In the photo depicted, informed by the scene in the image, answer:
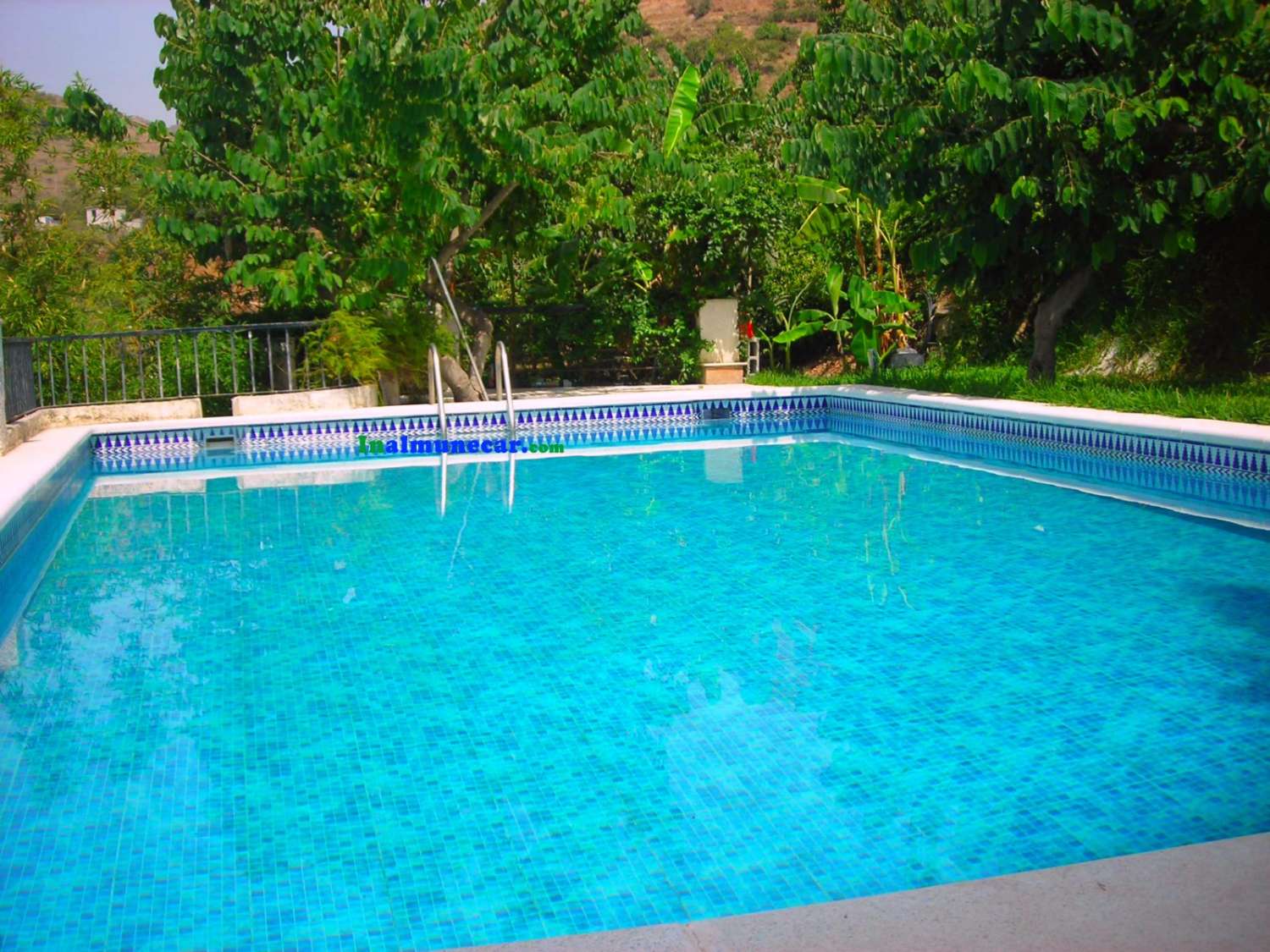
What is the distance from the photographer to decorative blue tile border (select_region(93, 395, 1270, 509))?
365 inches

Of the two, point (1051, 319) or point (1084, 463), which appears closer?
point (1084, 463)

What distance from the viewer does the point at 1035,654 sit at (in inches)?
211

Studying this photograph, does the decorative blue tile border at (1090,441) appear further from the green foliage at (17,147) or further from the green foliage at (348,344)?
the green foliage at (17,147)

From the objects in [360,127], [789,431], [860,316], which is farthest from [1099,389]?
[360,127]

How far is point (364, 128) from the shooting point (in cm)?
1302

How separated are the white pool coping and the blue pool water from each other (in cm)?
91

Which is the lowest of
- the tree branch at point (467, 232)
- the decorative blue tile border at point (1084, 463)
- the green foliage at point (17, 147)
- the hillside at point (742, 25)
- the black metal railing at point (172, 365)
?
the decorative blue tile border at point (1084, 463)

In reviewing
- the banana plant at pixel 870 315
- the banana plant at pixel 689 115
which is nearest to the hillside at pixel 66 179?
the banana plant at pixel 689 115

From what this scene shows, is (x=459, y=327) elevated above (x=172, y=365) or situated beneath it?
elevated above

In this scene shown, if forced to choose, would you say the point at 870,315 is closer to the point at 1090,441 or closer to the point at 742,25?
the point at 1090,441

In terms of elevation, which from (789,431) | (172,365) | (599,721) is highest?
(172,365)

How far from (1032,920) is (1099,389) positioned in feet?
31.6

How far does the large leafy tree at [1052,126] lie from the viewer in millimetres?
9906

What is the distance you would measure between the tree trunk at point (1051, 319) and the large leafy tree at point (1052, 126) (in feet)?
0.06
